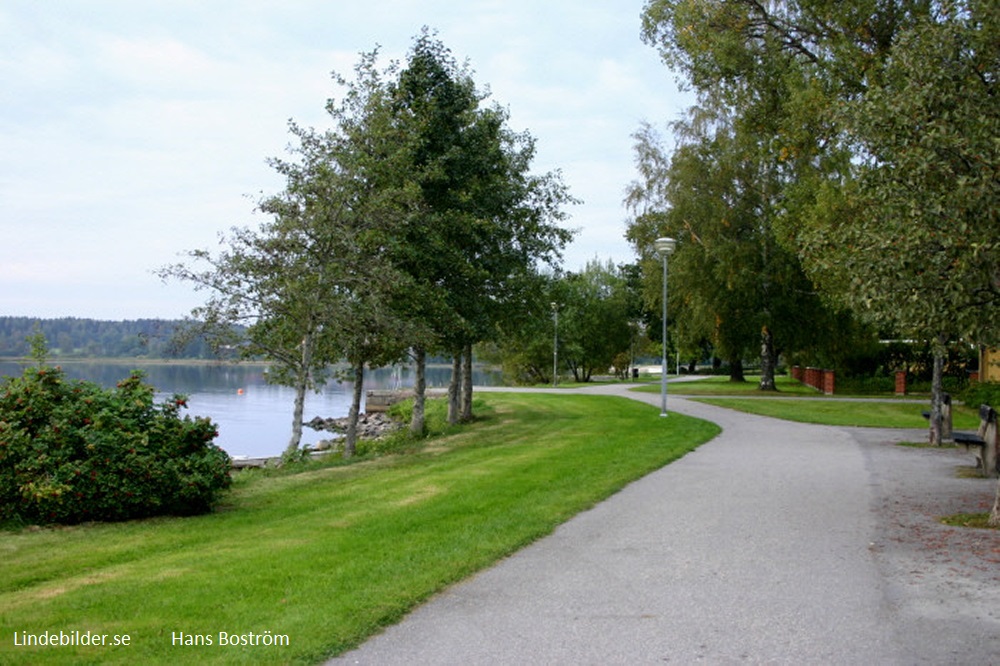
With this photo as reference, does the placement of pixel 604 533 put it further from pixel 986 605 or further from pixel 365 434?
pixel 365 434

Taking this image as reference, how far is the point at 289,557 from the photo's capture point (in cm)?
702

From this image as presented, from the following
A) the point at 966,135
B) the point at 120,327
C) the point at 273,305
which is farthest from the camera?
the point at 120,327

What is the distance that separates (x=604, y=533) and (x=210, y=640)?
426 centimetres

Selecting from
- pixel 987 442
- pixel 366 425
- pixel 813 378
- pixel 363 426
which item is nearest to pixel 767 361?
pixel 813 378

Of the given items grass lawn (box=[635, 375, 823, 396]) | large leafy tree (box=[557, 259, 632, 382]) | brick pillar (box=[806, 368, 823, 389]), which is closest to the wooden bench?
grass lawn (box=[635, 375, 823, 396])

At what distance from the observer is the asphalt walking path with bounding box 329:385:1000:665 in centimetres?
488

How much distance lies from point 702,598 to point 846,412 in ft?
69.2

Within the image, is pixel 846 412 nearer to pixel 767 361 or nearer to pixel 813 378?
pixel 767 361

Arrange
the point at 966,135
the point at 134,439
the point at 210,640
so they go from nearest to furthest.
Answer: the point at 210,640
the point at 966,135
the point at 134,439

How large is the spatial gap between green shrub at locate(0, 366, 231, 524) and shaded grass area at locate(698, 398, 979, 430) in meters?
16.7

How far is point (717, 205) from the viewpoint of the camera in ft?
119

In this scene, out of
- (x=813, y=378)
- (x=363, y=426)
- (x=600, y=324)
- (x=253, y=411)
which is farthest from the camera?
(x=600, y=324)

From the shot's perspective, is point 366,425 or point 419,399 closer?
point 419,399

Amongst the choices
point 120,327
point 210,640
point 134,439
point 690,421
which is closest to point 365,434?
point 690,421
